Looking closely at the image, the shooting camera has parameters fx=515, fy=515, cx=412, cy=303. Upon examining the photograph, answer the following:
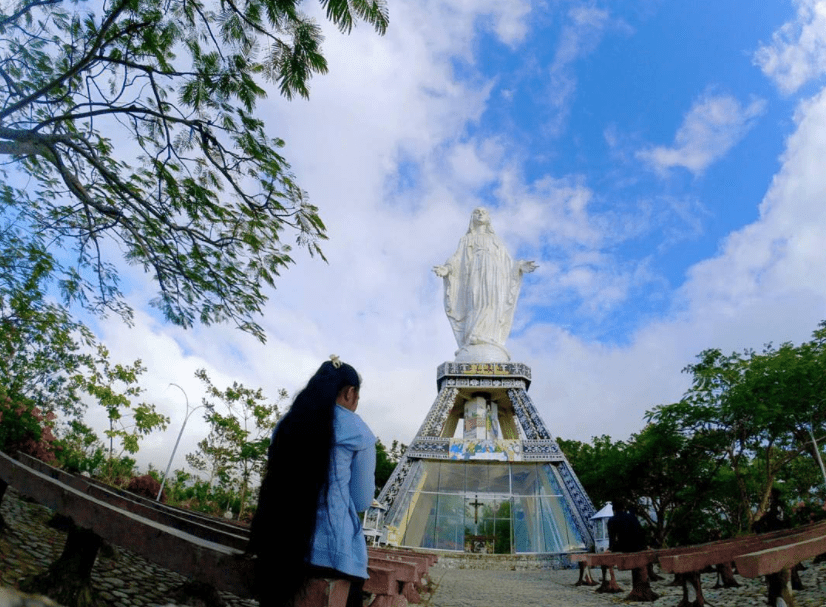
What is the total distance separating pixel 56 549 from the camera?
4672 millimetres

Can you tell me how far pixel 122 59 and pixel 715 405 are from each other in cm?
1648

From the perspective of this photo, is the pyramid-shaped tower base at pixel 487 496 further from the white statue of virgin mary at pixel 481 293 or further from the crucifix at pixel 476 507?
the white statue of virgin mary at pixel 481 293

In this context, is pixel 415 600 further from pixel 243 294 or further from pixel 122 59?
pixel 122 59

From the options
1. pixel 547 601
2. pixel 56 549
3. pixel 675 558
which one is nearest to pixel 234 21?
pixel 56 549

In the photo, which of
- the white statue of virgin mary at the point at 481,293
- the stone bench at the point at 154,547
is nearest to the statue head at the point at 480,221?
the white statue of virgin mary at the point at 481,293

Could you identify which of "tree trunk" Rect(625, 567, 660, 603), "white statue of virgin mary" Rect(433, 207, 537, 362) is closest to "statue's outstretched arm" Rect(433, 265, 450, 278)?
"white statue of virgin mary" Rect(433, 207, 537, 362)

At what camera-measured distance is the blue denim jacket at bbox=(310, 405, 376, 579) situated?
2.44m

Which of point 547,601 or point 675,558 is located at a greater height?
point 675,558

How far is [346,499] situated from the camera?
2.59 m

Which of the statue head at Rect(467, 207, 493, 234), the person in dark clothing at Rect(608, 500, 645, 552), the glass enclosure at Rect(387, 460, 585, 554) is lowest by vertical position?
the person in dark clothing at Rect(608, 500, 645, 552)

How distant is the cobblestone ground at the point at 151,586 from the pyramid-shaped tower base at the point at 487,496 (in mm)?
7611

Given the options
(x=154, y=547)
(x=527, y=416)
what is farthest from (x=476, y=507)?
(x=154, y=547)

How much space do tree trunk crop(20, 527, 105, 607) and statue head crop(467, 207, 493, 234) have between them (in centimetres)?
2185

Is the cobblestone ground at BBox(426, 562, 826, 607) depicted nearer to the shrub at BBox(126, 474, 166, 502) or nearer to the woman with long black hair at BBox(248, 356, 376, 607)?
the woman with long black hair at BBox(248, 356, 376, 607)
